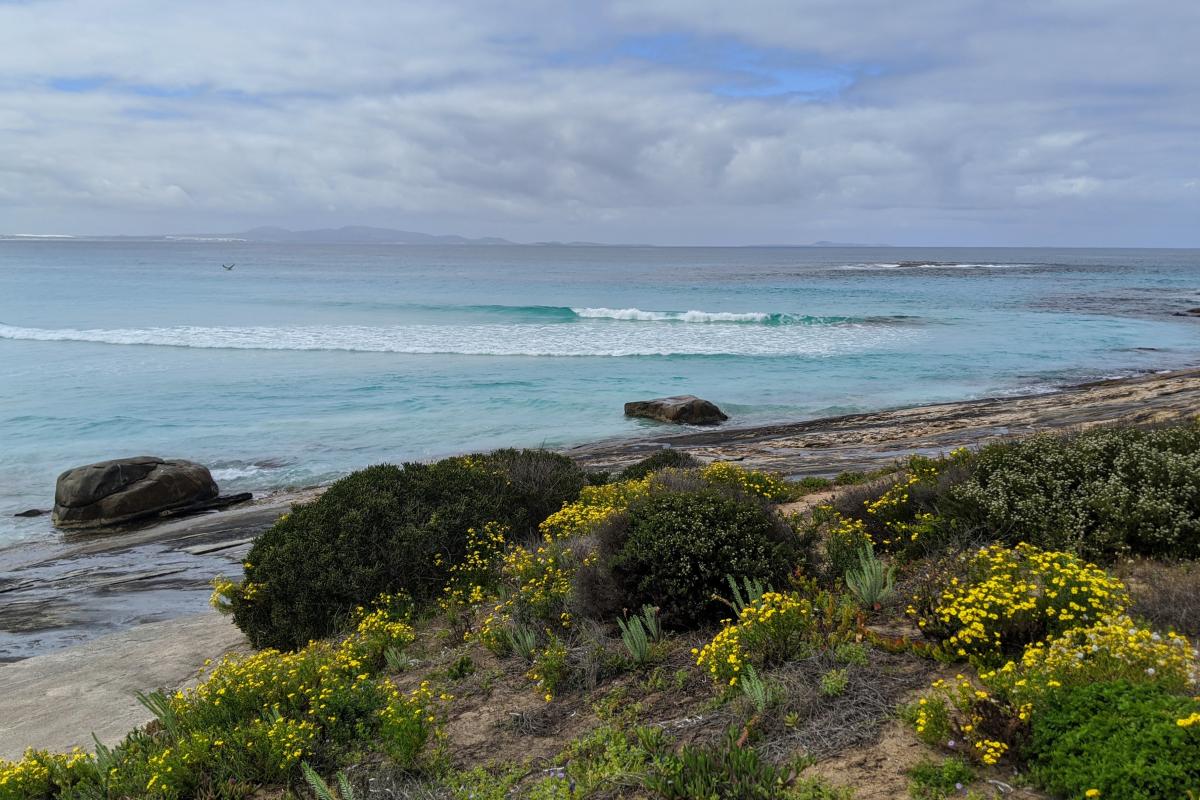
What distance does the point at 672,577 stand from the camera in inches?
265

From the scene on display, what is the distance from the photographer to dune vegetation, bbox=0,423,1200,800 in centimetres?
410

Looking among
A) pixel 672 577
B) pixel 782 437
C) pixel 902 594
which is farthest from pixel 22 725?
pixel 782 437

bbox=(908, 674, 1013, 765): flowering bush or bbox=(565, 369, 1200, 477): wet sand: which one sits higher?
bbox=(908, 674, 1013, 765): flowering bush

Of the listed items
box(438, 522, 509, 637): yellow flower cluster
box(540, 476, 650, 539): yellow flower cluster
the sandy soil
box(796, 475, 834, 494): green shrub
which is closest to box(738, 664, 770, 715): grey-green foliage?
box(540, 476, 650, 539): yellow flower cluster

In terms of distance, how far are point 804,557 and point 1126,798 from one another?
3897 millimetres

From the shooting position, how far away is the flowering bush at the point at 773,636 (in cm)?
537

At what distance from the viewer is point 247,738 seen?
545cm

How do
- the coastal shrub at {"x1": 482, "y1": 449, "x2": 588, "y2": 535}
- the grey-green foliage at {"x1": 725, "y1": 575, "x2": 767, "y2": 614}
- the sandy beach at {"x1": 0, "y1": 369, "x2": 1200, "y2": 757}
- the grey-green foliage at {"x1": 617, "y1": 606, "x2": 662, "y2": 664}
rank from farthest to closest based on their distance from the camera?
the coastal shrub at {"x1": 482, "y1": 449, "x2": 588, "y2": 535}
the sandy beach at {"x1": 0, "y1": 369, "x2": 1200, "y2": 757}
the grey-green foliage at {"x1": 725, "y1": 575, "x2": 767, "y2": 614}
the grey-green foliage at {"x1": 617, "y1": 606, "x2": 662, "y2": 664}

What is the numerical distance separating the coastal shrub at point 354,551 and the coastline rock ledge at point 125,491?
7187mm

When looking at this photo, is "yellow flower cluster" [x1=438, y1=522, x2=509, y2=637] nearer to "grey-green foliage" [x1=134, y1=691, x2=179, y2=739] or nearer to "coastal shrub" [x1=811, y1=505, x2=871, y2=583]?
"grey-green foliage" [x1=134, y1=691, x2=179, y2=739]

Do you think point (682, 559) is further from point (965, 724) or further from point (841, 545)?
point (965, 724)

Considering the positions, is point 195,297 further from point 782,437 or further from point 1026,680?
point 1026,680

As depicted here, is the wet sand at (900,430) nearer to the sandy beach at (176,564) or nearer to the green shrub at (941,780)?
the sandy beach at (176,564)

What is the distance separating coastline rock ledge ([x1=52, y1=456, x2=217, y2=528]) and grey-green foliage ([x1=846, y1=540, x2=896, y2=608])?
44.4 feet
